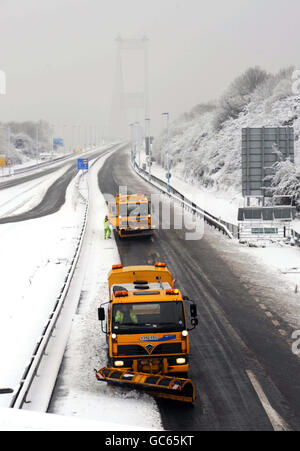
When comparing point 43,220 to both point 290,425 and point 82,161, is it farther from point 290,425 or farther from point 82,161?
point 290,425

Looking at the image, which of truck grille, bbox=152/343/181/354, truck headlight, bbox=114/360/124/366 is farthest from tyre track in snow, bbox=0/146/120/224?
truck grille, bbox=152/343/181/354

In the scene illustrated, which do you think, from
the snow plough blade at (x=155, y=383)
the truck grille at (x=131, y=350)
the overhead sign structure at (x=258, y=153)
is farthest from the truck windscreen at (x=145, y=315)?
the overhead sign structure at (x=258, y=153)

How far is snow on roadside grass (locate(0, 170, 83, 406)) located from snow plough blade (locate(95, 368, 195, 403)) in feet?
7.57

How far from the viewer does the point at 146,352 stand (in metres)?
12.3

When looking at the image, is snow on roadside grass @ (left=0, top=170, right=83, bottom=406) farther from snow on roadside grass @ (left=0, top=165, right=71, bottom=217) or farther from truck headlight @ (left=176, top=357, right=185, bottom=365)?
snow on roadside grass @ (left=0, top=165, right=71, bottom=217)

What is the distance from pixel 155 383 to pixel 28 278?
1404 cm

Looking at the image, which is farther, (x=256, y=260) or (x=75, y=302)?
(x=256, y=260)

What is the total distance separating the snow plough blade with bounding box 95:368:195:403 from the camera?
38.0 ft

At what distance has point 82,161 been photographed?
232 ft

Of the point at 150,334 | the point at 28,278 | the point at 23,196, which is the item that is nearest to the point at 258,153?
the point at 28,278

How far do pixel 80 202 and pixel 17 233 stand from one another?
17280 millimetres

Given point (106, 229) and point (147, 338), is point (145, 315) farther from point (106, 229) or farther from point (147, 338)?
point (106, 229)

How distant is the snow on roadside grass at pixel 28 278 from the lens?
50.3ft
